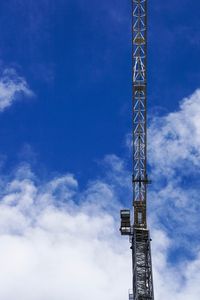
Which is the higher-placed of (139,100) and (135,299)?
(139,100)

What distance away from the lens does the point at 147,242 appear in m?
123

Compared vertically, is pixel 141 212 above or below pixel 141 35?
below

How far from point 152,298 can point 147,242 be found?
10170 mm

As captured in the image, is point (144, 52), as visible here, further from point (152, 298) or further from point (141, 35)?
point (152, 298)

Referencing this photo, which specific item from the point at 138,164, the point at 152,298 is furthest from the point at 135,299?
the point at 138,164

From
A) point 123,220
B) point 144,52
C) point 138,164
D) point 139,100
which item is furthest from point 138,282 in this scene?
point 144,52

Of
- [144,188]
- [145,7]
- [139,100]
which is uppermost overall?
[145,7]

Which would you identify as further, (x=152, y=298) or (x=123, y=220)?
(x=123, y=220)

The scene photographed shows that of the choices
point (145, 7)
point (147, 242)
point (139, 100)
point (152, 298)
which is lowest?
point (152, 298)

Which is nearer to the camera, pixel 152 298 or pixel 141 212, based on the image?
pixel 152 298

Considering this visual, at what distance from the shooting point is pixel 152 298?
117m

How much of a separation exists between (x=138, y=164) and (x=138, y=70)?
50.9 feet

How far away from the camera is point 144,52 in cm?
12162

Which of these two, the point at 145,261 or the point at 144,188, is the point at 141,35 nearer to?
the point at 144,188
